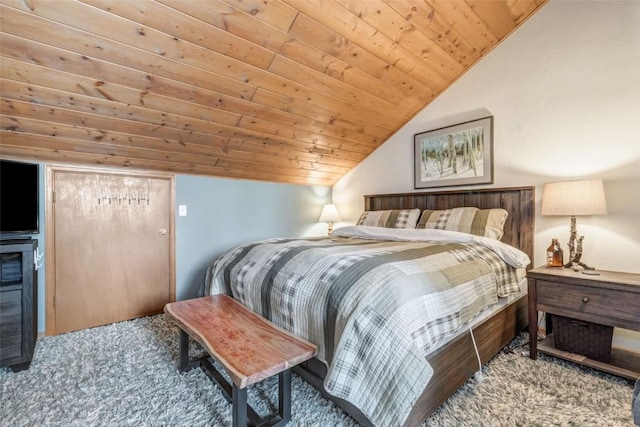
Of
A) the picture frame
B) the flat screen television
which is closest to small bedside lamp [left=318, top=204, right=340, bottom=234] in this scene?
the picture frame

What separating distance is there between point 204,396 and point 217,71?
2.01 m

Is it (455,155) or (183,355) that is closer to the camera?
(183,355)

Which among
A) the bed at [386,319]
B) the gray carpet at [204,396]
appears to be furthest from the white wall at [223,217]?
the gray carpet at [204,396]

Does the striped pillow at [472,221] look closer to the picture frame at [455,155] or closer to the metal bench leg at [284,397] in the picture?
the picture frame at [455,155]

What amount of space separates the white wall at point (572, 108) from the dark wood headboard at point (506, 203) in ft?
0.24

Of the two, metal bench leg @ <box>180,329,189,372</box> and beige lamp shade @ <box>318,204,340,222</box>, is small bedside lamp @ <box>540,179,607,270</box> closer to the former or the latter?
beige lamp shade @ <box>318,204,340,222</box>

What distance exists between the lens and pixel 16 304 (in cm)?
179

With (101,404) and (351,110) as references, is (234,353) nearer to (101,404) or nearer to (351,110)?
(101,404)

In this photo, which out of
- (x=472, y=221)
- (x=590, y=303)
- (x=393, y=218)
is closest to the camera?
(x=590, y=303)

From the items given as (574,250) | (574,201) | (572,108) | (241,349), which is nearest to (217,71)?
(241,349)

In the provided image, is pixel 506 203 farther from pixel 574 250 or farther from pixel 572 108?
pixel 572 108

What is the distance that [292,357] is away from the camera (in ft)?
4.00

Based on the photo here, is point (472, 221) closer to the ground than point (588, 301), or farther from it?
farther from it

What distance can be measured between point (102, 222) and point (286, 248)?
1839 millimetres
